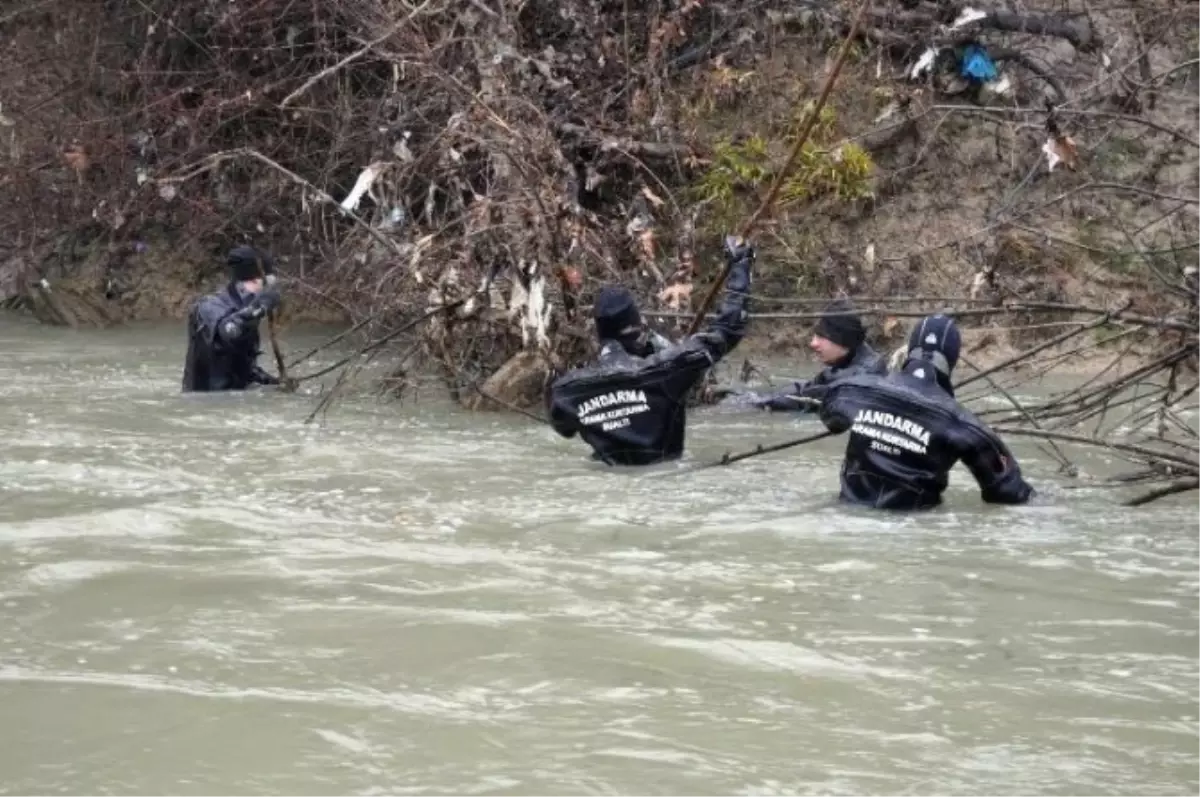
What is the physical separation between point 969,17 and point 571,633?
9.68 metres

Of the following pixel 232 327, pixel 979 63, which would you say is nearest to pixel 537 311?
pixel 232 327

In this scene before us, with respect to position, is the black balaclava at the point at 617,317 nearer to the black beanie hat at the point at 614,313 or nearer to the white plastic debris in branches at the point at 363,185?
the black beanie hat at the point at 614,313

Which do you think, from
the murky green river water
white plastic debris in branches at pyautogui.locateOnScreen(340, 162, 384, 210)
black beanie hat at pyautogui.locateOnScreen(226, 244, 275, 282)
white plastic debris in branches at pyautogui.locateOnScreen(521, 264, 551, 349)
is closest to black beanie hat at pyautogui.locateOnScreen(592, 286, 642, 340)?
the murky green river water

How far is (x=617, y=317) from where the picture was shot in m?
8.80

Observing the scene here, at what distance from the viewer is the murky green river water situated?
14.2 ft

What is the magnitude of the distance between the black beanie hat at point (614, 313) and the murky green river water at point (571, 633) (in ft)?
2.45

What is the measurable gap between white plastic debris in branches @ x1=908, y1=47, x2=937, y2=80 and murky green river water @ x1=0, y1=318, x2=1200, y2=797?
20.4 feet

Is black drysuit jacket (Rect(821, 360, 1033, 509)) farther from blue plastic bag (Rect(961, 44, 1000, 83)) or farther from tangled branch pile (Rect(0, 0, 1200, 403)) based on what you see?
blue plastic bag (Rect(961, 44, 1000, 83))

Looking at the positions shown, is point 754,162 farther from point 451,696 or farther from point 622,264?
point 451,696

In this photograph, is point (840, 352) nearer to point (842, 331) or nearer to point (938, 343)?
point (842, 331)

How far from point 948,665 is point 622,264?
23.1 ft

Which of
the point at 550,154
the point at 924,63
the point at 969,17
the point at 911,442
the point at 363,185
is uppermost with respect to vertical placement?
the point at 969,17

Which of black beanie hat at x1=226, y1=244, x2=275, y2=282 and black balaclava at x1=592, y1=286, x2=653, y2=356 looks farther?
black beanie hat at x1=226, y1=244, x2=275, y2=282

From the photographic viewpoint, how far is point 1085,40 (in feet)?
47.5
